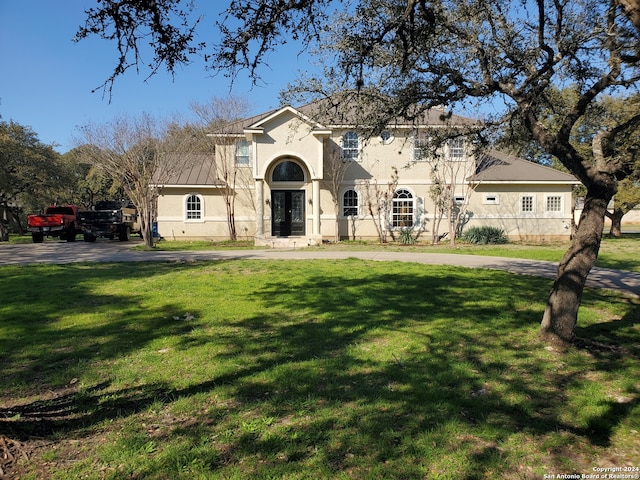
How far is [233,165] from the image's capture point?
76.9 feet

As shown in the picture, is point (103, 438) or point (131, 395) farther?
point (131, 395)

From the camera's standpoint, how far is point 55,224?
966 inches

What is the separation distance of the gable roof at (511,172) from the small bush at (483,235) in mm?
2653

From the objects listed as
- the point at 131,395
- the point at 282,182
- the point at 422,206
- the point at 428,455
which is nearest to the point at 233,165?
the point at 282,182

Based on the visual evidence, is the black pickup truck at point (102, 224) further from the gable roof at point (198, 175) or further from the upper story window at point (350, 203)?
the upper story window at point (350, 203)

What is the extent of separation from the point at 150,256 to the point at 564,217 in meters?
21.7

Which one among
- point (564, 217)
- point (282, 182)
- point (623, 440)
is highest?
point (282, 182)

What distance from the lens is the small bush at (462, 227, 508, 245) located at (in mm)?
22766

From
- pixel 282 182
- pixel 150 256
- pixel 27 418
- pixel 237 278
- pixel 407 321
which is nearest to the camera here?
pixel 27 418

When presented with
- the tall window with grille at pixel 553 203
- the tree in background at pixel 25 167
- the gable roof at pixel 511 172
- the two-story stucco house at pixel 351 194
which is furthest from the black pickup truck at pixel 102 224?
the tall window with grille at pixel 553 203

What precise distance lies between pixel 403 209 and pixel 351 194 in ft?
9.83

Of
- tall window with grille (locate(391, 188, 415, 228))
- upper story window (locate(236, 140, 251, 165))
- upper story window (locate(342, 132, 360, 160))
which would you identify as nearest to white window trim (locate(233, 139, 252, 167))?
upper story window (locate(236, 140, 251, 165))

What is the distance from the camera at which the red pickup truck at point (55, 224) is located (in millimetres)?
24156

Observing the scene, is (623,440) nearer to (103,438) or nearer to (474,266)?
(103,438)
